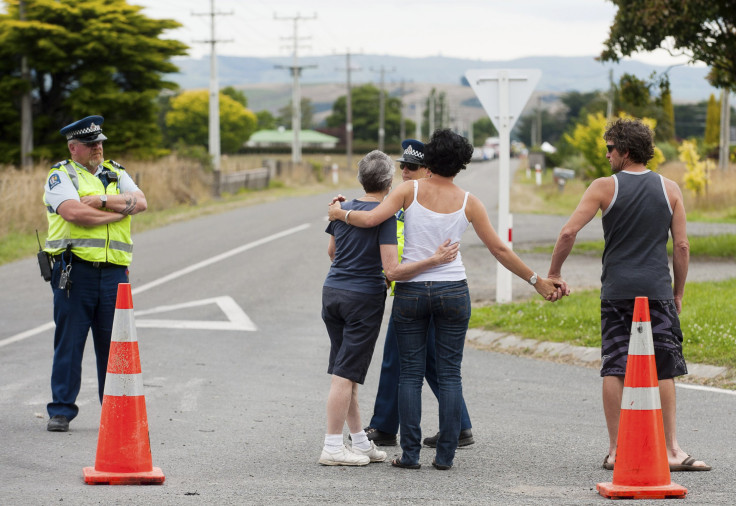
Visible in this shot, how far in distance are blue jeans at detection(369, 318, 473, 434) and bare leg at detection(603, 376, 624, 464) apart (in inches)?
36.4

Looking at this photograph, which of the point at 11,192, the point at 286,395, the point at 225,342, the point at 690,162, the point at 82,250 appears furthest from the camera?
the point at 690,162

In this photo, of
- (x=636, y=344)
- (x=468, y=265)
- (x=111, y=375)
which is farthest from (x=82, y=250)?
(x=468, y=265)

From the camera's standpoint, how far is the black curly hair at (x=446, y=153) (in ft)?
19.8

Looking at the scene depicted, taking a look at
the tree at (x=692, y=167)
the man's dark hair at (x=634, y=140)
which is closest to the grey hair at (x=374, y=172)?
the man's dark hair at (x=634, y=140)

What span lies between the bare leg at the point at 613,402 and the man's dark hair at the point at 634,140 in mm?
1214

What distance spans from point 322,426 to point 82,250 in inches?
75.7

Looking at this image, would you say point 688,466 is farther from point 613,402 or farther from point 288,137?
point 288,137

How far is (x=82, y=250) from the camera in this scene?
280 inches

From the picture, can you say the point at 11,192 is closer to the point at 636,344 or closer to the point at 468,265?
the point at 468,265

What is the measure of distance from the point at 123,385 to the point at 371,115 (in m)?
147

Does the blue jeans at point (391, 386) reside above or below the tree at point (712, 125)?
below

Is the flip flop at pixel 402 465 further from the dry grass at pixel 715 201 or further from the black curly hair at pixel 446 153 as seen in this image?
the dry grass at pixel 715 201

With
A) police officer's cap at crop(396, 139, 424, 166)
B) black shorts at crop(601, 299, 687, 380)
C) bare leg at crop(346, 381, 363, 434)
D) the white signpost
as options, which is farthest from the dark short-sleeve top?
the white signpost

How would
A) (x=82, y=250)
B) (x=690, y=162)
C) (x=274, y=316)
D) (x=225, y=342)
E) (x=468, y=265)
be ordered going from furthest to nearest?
1. (x=690, y=162)
2. (x=468, y=265)
3. (x=274, y=316)
4. (x=225, y=342)
5. (x=82, y=250)
